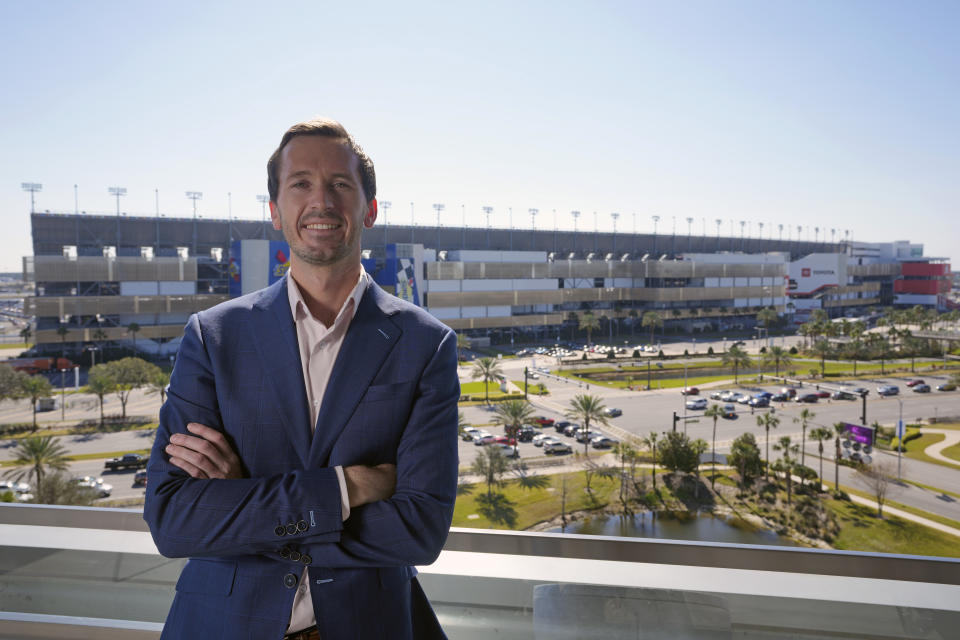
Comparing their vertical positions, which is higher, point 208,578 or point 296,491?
point 296,491

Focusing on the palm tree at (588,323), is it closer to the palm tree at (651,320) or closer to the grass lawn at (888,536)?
the palm tree at (651,320)

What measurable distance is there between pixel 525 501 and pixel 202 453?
48.8 feet

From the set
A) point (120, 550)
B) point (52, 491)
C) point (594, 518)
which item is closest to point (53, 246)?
point (52, 491)

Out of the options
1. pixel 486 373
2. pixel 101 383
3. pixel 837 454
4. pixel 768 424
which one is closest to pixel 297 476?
pixel 837 454

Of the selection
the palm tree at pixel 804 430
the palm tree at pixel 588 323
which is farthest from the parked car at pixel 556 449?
the palm tree at pixel 588 323

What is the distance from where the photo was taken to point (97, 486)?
1486 centimetres

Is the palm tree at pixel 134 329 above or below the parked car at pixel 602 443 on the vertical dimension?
above

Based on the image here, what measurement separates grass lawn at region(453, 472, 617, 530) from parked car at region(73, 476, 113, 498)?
27.8 ft

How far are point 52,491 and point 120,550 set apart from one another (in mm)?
14922

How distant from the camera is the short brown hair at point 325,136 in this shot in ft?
3.68

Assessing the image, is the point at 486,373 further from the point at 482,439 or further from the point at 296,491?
the point at 296,491

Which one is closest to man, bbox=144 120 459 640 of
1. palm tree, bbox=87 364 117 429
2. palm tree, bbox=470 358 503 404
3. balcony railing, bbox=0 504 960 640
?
balcony railing, bbox=0 504 960 640

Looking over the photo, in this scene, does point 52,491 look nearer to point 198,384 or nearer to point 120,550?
point 120,550

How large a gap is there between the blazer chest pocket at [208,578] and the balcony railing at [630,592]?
2.45 feet
